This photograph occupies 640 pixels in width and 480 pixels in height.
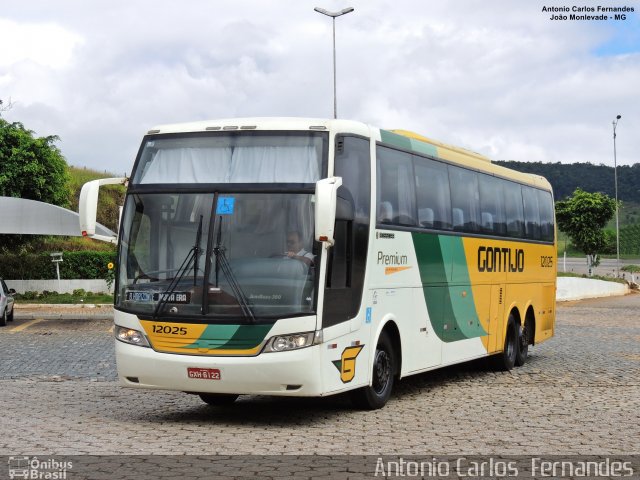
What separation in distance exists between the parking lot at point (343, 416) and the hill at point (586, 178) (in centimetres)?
13451

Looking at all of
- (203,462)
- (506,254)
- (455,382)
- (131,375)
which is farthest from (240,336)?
(506,254)

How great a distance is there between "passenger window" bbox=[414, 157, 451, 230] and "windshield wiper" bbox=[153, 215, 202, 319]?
12.1ft

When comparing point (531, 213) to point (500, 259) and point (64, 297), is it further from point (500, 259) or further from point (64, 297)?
point (64, 297)

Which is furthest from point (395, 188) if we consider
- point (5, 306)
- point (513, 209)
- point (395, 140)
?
point (5, 306)

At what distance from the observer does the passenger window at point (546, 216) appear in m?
20.0

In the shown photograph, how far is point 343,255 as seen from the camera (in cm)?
1130

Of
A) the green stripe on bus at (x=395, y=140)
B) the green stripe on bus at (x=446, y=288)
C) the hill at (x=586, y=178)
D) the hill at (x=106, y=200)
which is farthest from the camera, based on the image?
the hill at (x=586, y=178)

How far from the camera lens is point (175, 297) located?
1092cm

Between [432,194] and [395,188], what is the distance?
1.38 meters

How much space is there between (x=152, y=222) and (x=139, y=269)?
52 cm

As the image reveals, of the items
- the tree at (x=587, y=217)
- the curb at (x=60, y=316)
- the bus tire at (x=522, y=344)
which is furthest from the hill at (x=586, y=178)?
the bus tire at (x=522, y=344)

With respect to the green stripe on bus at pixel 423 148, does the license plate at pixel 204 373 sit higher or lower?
lower

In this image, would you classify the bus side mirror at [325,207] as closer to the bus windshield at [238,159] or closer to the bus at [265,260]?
the bus at [265,260]

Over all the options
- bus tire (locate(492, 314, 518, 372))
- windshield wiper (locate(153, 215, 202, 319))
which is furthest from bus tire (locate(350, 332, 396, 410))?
bus tire (locate(492, 314, 518, 372))
